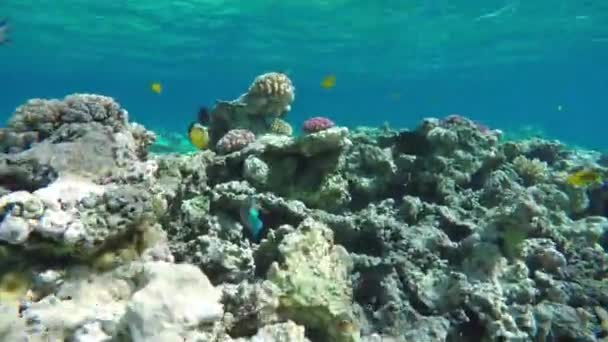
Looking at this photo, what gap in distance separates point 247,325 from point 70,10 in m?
30.7

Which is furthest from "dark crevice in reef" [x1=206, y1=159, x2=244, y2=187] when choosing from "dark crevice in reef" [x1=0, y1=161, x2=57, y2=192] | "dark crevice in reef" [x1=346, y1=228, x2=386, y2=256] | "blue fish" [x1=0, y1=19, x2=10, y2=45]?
"blue fish" [x1=0, y1=19, x2=10, y2=45]

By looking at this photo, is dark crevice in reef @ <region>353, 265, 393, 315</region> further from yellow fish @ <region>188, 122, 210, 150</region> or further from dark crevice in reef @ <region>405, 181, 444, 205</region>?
yellow fish @ <region>188, 122, 210, 150</region>

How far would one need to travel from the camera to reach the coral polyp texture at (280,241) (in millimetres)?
2922

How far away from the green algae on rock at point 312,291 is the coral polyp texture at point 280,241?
0.01m

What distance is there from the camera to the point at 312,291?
3355 millimetres

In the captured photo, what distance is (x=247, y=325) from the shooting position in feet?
10.3

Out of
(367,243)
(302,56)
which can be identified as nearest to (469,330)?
(367,243)

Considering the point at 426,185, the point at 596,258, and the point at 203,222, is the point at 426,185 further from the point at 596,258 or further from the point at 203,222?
the point at 203,222

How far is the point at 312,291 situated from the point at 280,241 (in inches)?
30.5

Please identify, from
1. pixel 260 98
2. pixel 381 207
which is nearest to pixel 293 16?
pixel 260 98

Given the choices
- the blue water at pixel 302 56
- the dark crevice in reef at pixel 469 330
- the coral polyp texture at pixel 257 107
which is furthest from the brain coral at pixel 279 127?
the blue water at pixel 302 56

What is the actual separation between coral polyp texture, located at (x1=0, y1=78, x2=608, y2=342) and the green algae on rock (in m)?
0.01

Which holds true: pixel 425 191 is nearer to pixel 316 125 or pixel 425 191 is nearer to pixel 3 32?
pixel 316 125

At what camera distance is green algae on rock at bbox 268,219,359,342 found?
11.0 feet
